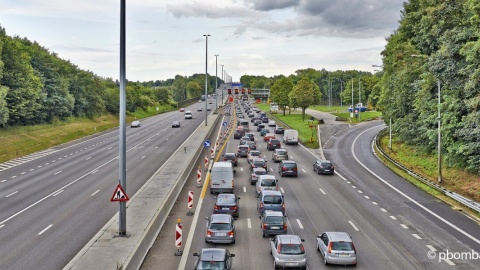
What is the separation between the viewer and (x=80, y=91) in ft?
342

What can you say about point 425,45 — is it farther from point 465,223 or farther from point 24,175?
point 24,175

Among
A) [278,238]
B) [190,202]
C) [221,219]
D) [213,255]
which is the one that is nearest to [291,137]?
[190,202]

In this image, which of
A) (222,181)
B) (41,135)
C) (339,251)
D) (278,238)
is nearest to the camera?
(339,251)

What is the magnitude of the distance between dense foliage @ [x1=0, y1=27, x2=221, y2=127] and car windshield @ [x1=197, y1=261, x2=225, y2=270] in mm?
54984

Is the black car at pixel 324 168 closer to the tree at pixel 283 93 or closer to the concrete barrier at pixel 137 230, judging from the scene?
the concrete barrier at pixel 137 230

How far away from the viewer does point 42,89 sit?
86625mm

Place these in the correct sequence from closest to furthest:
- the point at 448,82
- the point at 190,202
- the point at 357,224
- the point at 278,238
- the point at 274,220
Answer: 1. the point at 278,238
2. the point at 274,220
3. the point at 357,224
4. the point at 190,202
5. the point at 448,82

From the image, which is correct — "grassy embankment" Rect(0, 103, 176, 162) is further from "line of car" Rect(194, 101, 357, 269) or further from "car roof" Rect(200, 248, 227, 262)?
"car roof" Rect(200, 248, 227, 262)

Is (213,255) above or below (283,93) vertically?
below

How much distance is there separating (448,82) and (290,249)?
2449 cm

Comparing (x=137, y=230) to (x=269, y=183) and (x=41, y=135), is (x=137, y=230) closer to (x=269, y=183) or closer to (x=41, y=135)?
(x=269, y=183)

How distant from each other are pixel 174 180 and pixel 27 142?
119 feet

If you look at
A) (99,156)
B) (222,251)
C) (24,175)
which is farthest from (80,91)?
(222,251)

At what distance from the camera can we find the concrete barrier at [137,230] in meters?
18.8
